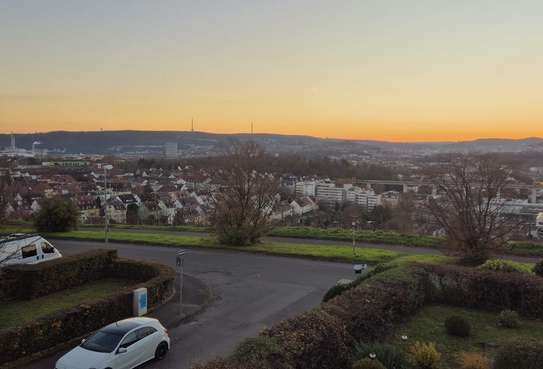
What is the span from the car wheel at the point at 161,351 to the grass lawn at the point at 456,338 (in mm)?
5788

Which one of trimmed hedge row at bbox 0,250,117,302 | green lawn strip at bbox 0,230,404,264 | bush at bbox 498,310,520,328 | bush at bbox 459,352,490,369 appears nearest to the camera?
bush at bbox 459,352,490,369

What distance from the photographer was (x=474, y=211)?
20.3 metres

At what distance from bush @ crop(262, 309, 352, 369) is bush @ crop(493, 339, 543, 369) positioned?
289 centimetres

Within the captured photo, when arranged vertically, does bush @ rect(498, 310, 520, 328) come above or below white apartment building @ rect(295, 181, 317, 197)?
above

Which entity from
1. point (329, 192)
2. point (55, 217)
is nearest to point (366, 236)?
point (55, 217)

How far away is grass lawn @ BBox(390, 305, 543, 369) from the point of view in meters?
10.9

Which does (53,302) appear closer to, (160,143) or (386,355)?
(386,355)

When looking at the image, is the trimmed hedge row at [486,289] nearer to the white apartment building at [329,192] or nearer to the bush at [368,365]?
the bush at [368,365]

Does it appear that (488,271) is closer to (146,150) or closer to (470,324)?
(470,324)

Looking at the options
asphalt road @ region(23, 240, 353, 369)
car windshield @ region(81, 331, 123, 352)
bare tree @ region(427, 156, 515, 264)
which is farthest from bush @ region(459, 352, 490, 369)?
bare tree @ region(427, 156, 515, 264)

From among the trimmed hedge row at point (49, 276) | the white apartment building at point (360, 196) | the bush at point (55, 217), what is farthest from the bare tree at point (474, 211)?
the white apartment building at point (360, 196)

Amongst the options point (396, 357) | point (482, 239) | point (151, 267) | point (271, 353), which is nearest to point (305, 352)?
point (271, 353)

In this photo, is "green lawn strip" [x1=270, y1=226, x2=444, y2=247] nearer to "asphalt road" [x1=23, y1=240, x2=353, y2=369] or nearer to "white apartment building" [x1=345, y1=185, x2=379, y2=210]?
"asphalt road" [x1=23, y1=240, x2=353, y2=369]

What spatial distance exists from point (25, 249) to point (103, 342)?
413 inches
